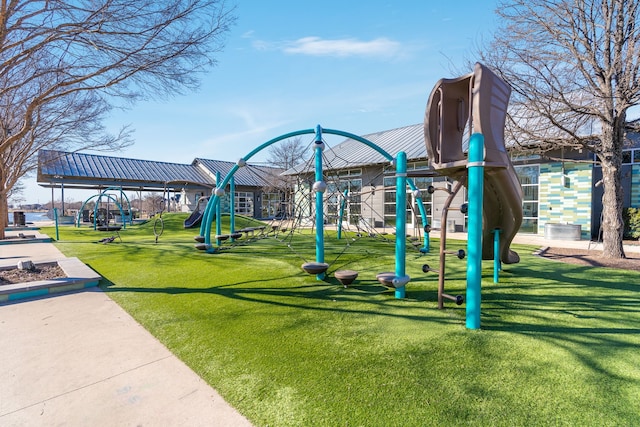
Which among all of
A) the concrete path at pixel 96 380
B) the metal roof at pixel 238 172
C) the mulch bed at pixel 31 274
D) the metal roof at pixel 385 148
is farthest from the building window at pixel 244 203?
the concrete path at pixel 96 380

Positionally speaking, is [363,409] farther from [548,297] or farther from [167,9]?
[167,9]

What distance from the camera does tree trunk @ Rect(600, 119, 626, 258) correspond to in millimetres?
8031

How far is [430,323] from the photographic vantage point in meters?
4.01

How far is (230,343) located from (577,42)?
10246 millimetres

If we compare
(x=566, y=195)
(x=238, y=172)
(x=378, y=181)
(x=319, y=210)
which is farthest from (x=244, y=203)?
(x=319, y=210)

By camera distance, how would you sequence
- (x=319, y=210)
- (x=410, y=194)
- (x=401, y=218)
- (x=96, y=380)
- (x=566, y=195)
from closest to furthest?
1. (x=96, y=380)
2. (x=401, y=218)
3. (x=319, y=210)
4. (x=566, y=195)
5. (x=410, y=194)

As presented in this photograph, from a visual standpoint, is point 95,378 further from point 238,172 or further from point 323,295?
point 238,172

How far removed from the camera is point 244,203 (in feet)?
113

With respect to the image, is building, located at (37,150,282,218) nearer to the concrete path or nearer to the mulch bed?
the mulch bed

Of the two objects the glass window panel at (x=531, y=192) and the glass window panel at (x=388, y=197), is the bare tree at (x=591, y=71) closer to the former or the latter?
the glass window panel at (x=531, y=192)

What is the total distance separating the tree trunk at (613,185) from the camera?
803 centimetres

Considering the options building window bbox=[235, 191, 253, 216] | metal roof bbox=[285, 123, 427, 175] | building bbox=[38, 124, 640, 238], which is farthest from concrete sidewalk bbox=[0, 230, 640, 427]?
building window bbox=[235, 191, 253, 216]

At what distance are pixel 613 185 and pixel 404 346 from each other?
825 cm

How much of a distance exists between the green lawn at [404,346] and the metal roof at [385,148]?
11177 mm
